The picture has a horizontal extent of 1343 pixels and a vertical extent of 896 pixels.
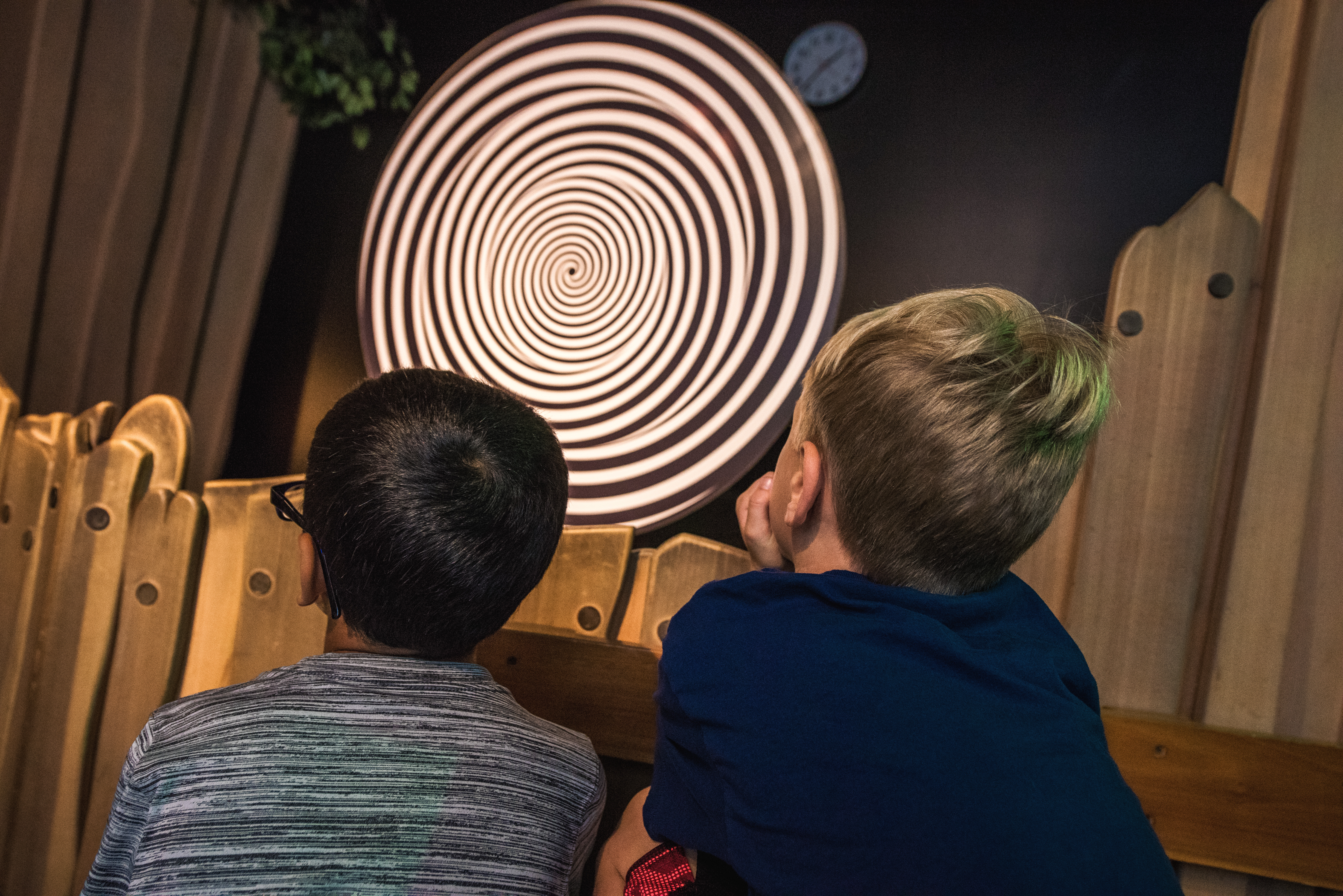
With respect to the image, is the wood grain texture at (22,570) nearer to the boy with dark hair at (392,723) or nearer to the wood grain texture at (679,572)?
the boy with dark hair at (392,723)

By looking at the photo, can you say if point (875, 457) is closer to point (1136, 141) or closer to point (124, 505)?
point (1136, 141)

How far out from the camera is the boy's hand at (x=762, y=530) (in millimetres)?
911

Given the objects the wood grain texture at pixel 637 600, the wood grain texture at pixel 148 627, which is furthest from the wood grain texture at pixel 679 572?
the wood grain texture at pixel 148 627

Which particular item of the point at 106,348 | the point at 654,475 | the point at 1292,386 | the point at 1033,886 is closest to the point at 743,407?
the point at 654,475

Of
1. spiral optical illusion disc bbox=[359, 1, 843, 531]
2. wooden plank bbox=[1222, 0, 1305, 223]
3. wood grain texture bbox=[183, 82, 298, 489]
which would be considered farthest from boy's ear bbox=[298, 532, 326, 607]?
wooden plank bbox=[1222, 0, 1305, 223]

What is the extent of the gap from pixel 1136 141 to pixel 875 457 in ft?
3.24

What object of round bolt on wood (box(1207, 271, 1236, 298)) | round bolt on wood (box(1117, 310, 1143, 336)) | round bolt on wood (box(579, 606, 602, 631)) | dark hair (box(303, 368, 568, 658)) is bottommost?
round bolt on wood (box(579, 606, 602, 631))

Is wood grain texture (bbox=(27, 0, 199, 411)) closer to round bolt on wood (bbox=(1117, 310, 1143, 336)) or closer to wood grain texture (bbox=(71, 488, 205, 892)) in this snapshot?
wood grain texture (bbox=(71, 488, 205, 892))

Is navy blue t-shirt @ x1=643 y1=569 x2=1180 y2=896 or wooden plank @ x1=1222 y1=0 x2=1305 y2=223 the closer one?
navy blue t-shirt @ x1=643 y1=569 x2=1180 y2=896

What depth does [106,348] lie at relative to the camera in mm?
1813

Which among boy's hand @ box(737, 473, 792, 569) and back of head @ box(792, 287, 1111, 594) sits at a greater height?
back of head @ box(792, 287, 1111, 594)

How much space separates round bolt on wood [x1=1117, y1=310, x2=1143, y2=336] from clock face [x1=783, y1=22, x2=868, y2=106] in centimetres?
63

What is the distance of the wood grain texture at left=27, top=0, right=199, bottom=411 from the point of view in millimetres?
1799

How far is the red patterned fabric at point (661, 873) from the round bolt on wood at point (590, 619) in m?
0.60
